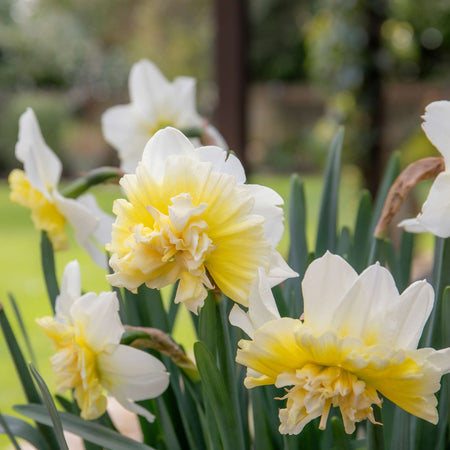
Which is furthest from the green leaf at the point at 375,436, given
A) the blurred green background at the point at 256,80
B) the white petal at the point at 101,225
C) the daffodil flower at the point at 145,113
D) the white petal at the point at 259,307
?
the blurred green background at the point at 256,80

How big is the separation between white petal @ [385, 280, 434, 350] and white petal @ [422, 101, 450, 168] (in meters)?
0.12

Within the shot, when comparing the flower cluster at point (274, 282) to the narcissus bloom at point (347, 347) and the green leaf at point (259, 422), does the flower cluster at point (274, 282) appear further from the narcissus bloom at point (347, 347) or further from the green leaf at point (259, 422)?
the green leaf at point (259, 422)

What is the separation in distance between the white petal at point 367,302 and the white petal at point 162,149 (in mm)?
135

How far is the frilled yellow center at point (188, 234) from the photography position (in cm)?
36

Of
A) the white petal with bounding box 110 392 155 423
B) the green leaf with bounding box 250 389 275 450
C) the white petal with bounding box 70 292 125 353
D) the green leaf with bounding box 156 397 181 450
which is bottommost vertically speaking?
the green leaf with bounding box 156 397 181 450

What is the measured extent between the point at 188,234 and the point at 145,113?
541 mm

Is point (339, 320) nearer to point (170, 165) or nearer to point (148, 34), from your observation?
point (170, 165)

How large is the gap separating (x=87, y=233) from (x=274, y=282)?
265mm

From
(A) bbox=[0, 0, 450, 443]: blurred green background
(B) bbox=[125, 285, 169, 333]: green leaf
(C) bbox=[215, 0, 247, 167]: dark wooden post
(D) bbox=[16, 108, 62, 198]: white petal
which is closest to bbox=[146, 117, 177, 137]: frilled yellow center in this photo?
(D) bbox=[16, 108, 62, 198]: white petal

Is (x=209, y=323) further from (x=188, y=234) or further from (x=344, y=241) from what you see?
(x=344, y=241)

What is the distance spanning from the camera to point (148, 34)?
1002 cm

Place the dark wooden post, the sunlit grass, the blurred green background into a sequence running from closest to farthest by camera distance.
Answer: the dark wooden post
the sunlit grass
the blurred green background

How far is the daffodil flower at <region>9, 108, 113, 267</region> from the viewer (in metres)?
0.61

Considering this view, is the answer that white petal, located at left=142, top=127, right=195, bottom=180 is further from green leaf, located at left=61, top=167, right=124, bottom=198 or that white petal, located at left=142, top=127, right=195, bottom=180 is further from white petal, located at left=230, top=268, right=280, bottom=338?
green leaf, located at left=61, top=167, right=124, bottom=198
